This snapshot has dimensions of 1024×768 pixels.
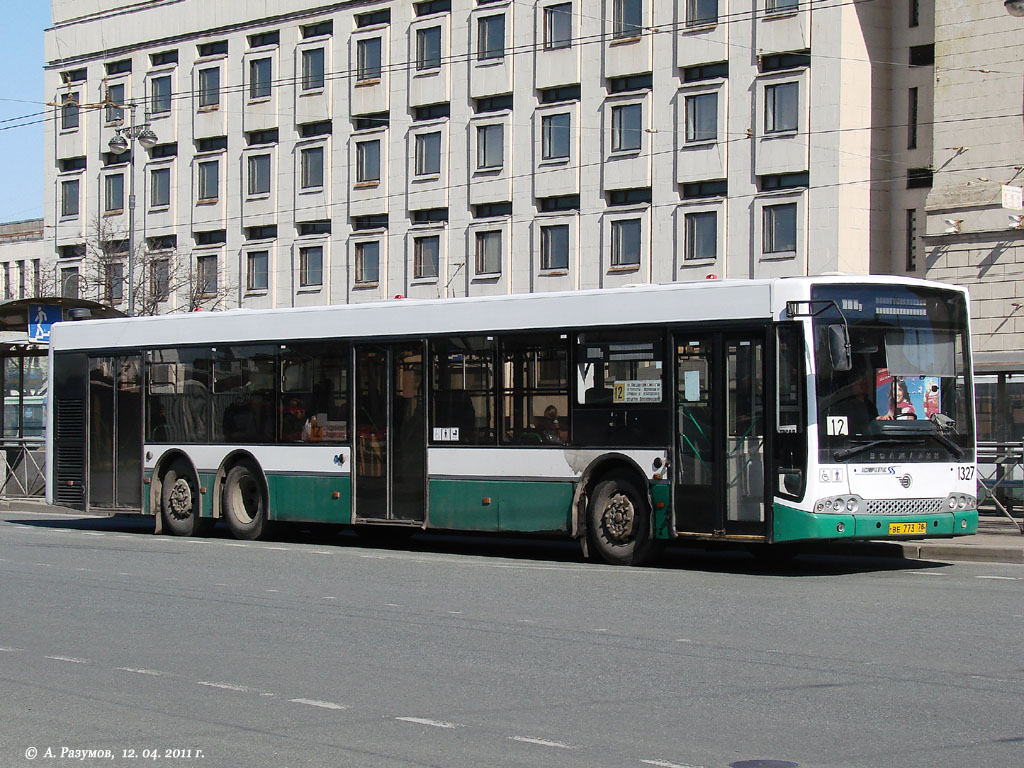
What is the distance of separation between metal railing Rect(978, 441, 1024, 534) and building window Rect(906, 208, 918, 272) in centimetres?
2865

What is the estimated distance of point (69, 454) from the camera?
23812 mm

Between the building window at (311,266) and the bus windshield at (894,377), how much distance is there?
46785mm

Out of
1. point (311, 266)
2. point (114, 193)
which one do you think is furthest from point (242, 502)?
point (114, 193)

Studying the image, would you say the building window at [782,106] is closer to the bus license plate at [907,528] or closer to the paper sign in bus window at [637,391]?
the paper sign in bus window at [637,391]

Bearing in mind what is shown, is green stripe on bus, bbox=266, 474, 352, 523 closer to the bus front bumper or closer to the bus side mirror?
the bus front bumper

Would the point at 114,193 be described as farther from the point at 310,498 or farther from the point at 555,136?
the point at 310,498

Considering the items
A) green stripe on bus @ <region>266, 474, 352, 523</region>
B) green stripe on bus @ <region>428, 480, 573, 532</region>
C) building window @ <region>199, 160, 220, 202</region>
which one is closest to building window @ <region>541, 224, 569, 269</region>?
building window @ <region>199, 160, 220, 202</region>

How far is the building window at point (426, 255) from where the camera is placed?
58250 millimetres

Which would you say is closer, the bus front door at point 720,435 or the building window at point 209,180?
the bus front door at point 720,435

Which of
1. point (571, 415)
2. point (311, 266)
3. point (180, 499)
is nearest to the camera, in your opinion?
point (571, 415)

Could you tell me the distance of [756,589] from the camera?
48.1 ft

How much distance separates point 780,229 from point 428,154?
579 inches

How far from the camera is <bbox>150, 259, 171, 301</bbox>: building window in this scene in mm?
58016

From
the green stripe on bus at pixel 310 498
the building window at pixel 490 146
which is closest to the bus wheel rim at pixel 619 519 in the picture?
the green stripe on bus at pixel 310 498
